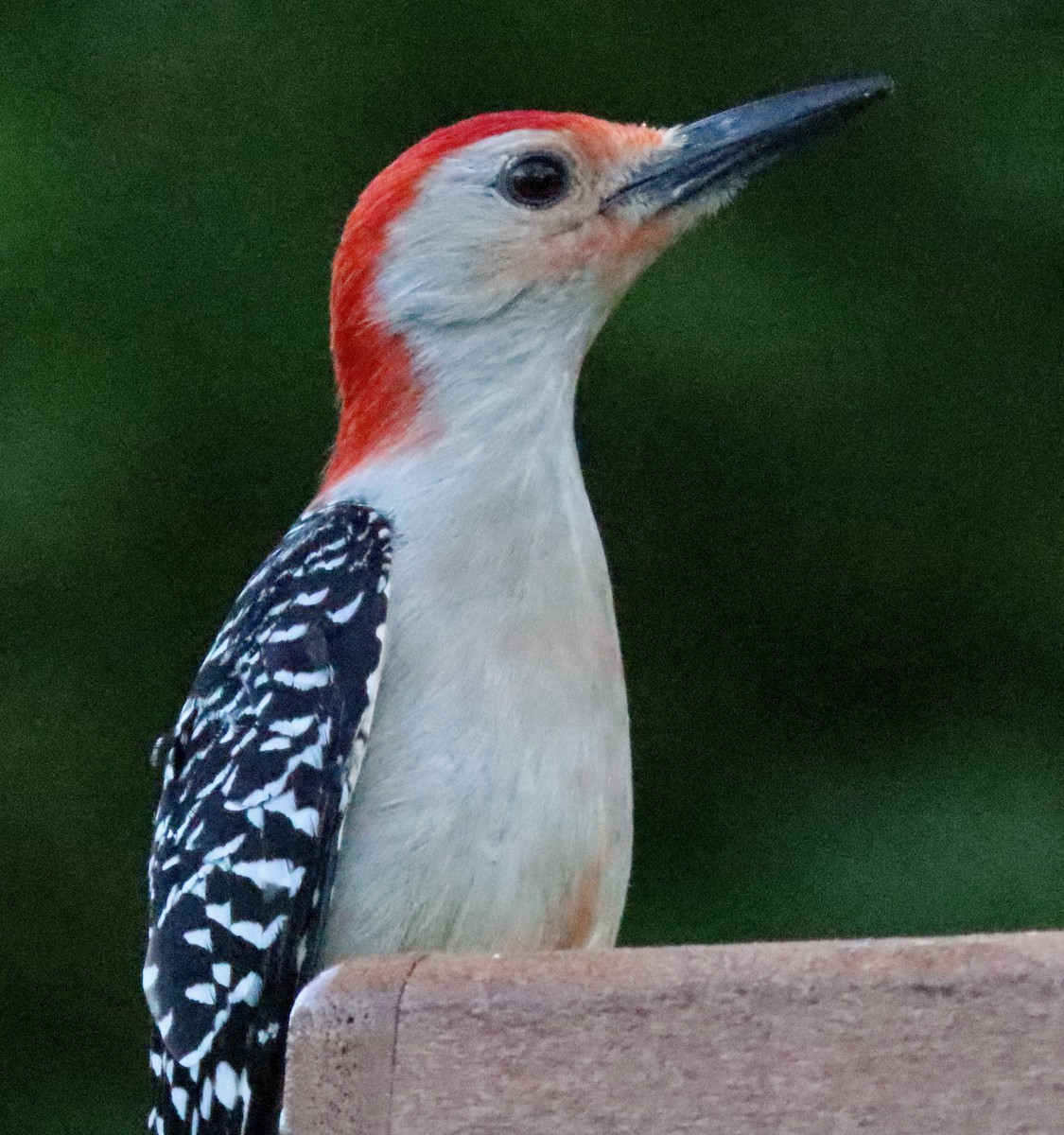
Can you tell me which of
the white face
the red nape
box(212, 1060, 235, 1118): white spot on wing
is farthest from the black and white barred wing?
the white face

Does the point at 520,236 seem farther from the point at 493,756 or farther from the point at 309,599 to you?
the point at 493,756

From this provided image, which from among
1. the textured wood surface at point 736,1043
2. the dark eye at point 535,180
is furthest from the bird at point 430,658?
the textured wood surface at point 736,1043

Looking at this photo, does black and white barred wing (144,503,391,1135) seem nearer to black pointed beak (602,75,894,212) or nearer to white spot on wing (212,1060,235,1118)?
white spot on wing (212,1060,235,1118)

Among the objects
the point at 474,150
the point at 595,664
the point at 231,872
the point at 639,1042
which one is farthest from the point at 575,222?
the point at 639,1042

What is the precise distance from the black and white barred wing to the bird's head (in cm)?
34

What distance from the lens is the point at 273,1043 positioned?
3223 millimetres

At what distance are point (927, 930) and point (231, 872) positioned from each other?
1.87 meters

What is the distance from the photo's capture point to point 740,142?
4.03m

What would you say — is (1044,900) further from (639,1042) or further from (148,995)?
(639,1042)

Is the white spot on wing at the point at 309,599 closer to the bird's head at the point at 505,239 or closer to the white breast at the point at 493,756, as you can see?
the white breast at the point at 493,756

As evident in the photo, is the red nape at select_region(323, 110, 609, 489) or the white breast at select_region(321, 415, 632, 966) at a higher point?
the red nape at select_region(323, 110, 609, 489)

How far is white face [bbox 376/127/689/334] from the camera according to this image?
3.78m

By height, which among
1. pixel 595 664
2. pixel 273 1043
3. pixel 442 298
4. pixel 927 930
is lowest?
pixel 927 930

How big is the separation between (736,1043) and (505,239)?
2.05 metres
